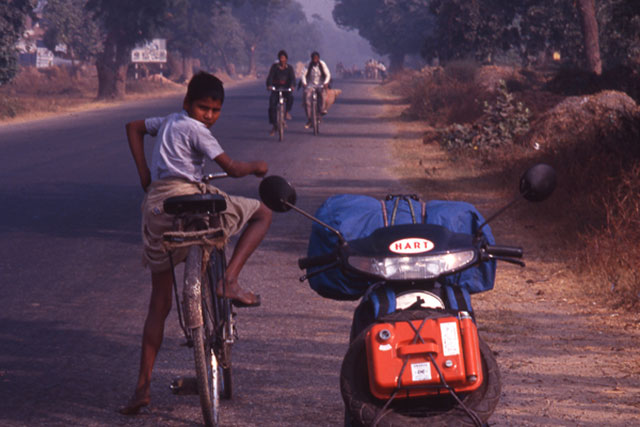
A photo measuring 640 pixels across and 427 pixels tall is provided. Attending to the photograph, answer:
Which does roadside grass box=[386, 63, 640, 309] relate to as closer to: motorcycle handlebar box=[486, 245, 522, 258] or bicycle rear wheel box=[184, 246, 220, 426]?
bicycle rear wheel box=[184, 246, 220, 426]

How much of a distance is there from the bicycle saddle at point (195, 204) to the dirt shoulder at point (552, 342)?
178 centimetres

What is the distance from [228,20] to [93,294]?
96373mm

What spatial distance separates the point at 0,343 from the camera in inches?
244

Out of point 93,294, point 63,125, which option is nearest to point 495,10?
point 63,125

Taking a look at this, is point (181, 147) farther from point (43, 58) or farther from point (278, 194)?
point (43, 58)

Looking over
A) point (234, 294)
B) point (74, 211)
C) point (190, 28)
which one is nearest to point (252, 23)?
point (190, 28)

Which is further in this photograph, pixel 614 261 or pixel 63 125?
pixel 63 125

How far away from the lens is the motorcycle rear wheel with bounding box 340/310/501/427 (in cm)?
312

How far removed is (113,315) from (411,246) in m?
4.14

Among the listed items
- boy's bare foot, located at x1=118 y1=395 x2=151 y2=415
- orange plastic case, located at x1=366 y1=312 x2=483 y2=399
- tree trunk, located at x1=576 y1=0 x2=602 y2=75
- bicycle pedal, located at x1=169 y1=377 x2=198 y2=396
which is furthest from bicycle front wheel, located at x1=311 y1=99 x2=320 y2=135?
orange plastic case, located at x1=366 y1=312 x2=483 y2=399

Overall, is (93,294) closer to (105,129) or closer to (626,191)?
(626,191)

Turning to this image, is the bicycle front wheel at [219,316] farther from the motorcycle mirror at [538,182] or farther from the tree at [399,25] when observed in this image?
the tree at [399,25]

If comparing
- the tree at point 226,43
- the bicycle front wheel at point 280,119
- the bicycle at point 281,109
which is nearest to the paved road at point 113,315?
the bicycle at point 281,109

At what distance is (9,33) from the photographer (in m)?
34.2
